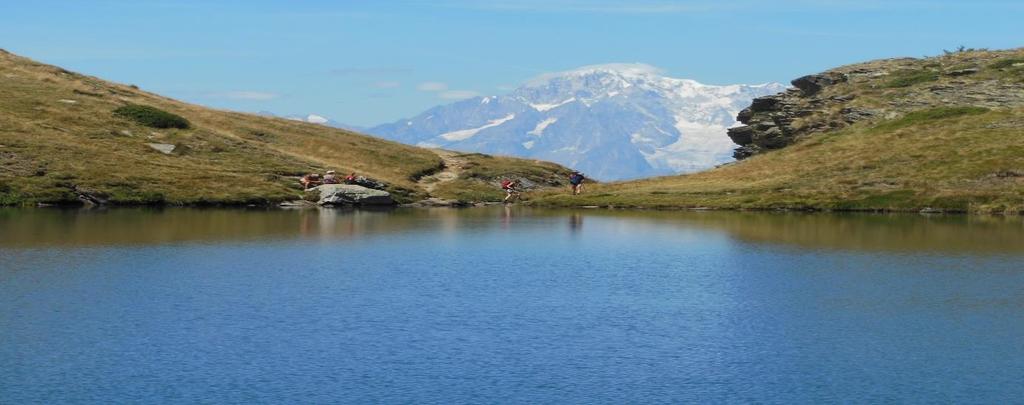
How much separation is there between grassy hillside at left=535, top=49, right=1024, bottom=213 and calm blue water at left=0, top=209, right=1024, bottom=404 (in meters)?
43.6

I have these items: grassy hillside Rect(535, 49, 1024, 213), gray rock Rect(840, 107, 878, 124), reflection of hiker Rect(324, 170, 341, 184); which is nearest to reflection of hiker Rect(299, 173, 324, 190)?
reflection of hiker Rect(324, 170, 341, 184)

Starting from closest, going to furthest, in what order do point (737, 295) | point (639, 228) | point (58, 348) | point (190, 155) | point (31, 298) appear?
point (58, 348), point (31, 298), point (737, 295), point (639, 228), point (190, 155)

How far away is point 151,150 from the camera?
5320 inches

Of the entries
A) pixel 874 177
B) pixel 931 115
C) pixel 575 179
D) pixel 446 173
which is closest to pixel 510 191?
pixel 575 179

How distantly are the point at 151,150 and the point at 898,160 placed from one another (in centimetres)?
9112

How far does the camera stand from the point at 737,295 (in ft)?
172

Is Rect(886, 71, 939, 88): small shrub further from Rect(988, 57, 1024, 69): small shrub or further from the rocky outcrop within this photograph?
Rect(988, 57, 1024, 69): small shrub

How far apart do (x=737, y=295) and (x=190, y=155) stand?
9954 centimetres

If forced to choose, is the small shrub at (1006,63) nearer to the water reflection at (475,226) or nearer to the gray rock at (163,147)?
the water reflection at (475,226)

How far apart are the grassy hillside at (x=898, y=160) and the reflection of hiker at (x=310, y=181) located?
1131 inches

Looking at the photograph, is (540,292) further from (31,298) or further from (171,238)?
(171,238)

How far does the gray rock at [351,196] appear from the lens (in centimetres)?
12750

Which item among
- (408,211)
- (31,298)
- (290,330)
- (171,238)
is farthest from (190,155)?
(290,330)

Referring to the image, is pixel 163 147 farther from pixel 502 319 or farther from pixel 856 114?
pixel 502 319
